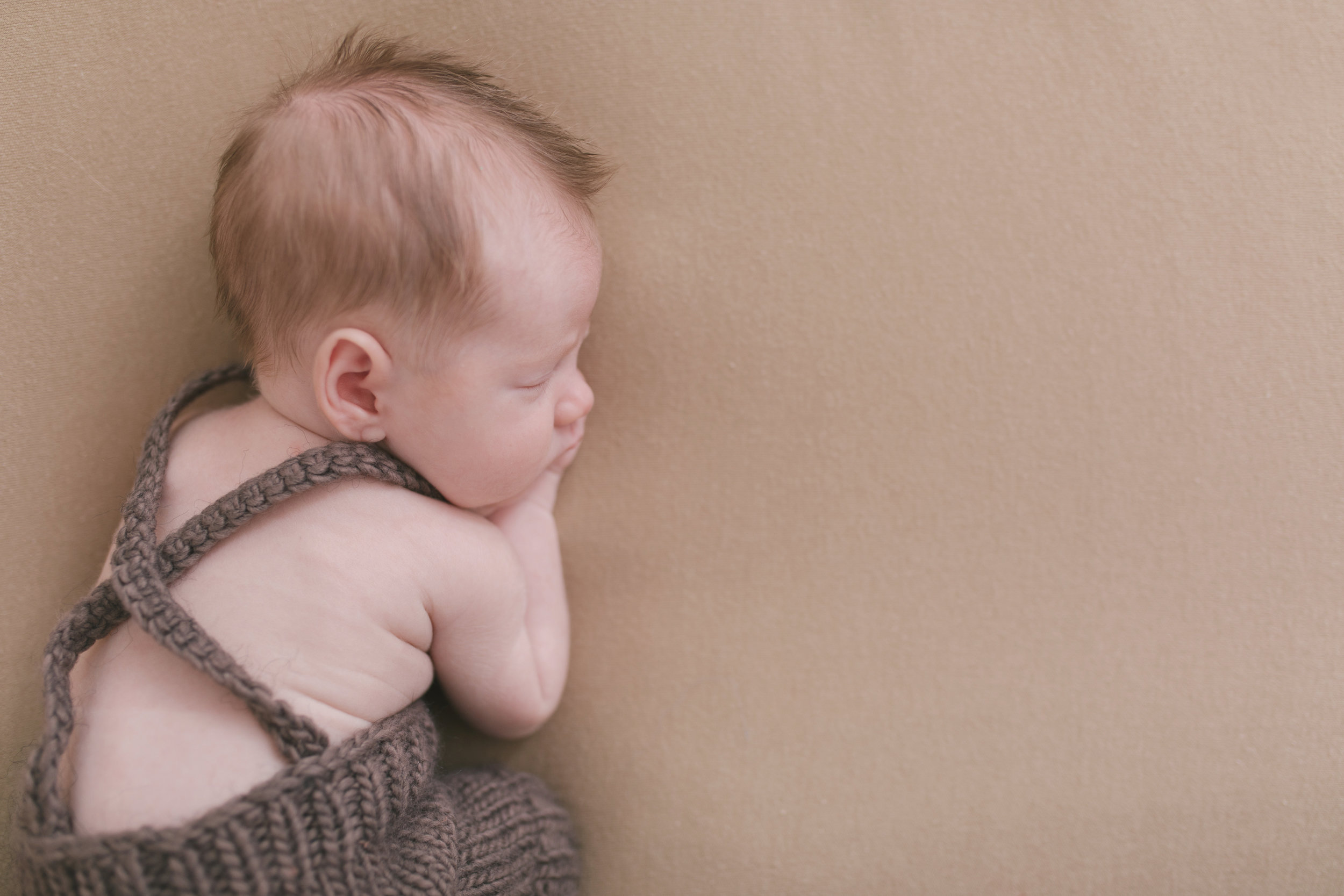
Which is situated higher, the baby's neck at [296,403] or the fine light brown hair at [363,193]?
the fine light brown hair at [363,193]

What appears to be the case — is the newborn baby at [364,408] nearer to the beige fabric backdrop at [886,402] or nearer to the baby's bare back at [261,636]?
the baby's bare back at [261,636]

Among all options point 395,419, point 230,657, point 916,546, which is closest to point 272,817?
point 230,657

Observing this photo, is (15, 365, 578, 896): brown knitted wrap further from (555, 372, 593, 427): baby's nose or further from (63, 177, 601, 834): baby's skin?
(555, 372, 593, 427): baby's nose

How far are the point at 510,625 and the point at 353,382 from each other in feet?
1.08

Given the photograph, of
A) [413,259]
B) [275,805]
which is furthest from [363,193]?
[275,805]

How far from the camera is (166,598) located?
0.89 meters

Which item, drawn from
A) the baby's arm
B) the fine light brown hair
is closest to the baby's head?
the fine light brown hair

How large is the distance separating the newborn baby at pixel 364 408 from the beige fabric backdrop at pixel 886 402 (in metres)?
0.16

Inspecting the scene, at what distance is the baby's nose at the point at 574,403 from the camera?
41.9 inches

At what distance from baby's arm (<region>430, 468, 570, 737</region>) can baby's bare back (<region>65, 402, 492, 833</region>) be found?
2 centimetres

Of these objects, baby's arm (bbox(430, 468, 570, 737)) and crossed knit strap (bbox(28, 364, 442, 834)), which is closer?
crossed knit strap (bbox(28, 364, 442, 834))

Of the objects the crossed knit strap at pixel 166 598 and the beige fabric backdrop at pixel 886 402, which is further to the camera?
the beige fabric backdrop at pixel 886 402

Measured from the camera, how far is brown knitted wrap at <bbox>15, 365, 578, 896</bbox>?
83 centimetres

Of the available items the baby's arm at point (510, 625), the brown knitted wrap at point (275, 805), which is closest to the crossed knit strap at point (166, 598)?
the brown knitted wrap at point (275, 805)
